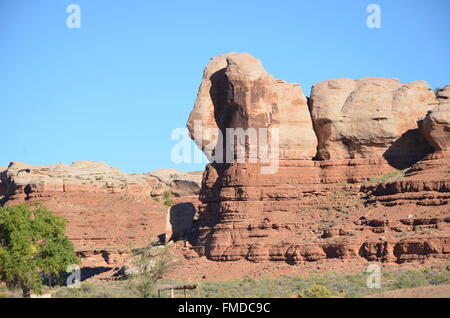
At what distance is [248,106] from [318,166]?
17.9 ft

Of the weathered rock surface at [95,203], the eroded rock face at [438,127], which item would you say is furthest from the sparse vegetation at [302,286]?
the weathered rock surface at [95,203]

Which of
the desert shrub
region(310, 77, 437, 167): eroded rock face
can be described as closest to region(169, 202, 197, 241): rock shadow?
region(310, 77, 437, 167): eroded rock face

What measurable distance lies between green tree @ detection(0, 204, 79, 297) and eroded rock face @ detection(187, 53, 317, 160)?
1113 cm

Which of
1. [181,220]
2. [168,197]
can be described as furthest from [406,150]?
[168,197]

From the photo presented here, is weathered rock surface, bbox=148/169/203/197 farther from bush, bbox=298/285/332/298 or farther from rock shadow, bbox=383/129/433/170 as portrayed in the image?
bush, bbox=298/285/332/298

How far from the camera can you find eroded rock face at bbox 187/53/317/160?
6391 centimetres

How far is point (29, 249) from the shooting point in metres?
56.1

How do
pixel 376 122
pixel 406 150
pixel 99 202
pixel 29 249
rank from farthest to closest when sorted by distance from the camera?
1. pixel 99 202
2. pixel 376 122
3. pixel 406 150
4. pixel 29 249

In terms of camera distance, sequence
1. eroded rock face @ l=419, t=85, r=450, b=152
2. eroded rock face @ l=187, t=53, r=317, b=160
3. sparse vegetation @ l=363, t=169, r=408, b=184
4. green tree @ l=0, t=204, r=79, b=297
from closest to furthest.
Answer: green tree @ l=0, t=204, r=79, b=297 < eroded rock face @ l=419, t=85, r=450, b=152 < sparse vegetation @ l=363, t=169, r=408, b=184 < eroded rock face @ l=187, t=53, r=317, b=160

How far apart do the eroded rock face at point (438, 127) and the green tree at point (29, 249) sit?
19882 mm

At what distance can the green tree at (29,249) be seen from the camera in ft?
179

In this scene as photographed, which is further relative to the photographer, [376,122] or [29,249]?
[376,122]

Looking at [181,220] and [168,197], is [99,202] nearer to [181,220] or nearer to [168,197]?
[168,197]
